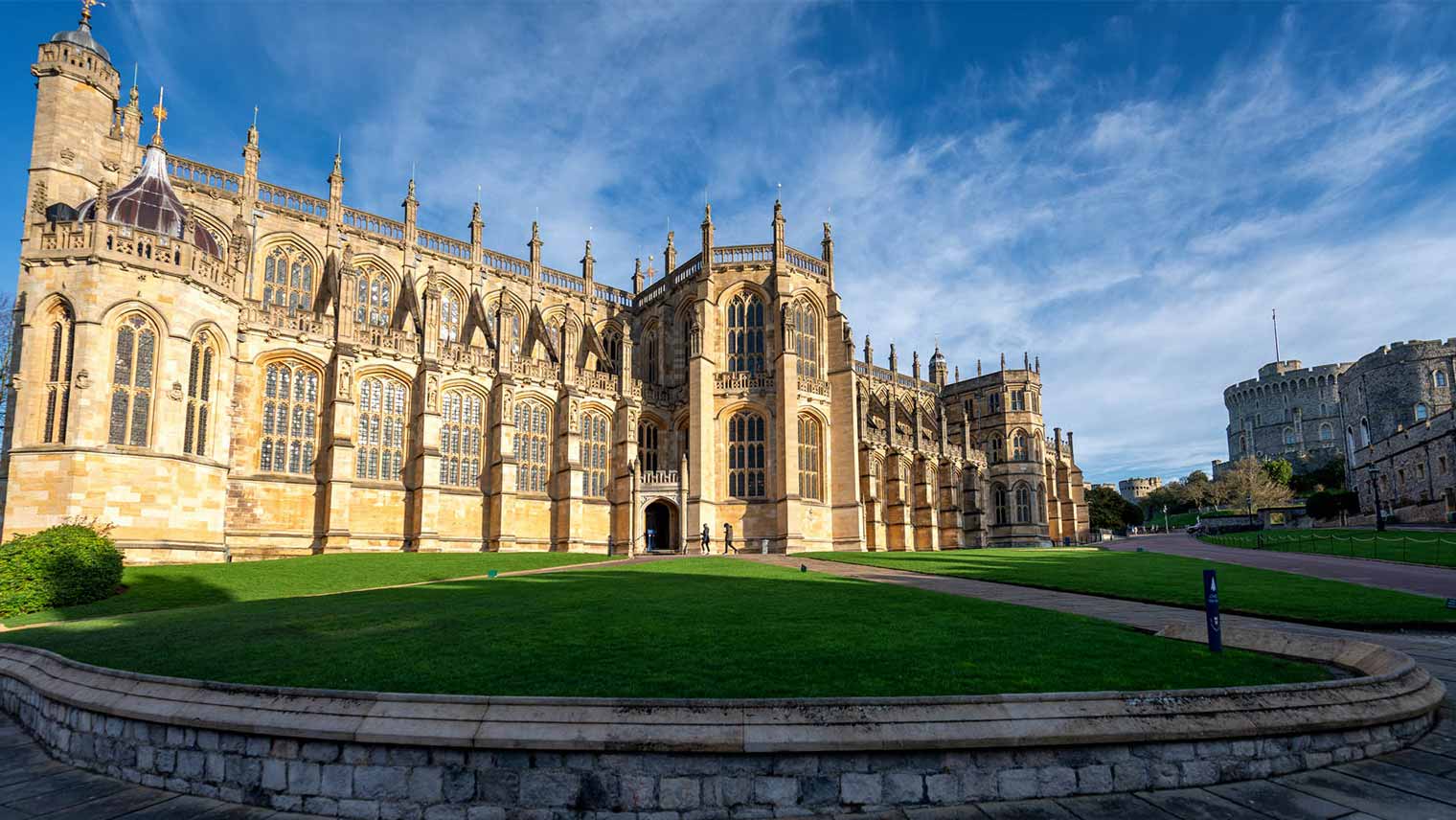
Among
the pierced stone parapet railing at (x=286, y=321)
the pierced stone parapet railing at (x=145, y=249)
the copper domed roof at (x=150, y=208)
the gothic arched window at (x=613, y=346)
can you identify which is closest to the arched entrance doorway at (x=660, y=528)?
the gothic arched window at (x=613, y=346)

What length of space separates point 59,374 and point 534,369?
19397mm

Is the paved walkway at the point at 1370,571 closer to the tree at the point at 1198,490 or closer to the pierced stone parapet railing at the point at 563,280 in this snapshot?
the pierced stone parapet railing at the point at 563,280

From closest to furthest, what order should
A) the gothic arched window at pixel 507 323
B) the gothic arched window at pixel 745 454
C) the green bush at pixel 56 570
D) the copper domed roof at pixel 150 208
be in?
the green bush at pixel 56 570 → the copper domed roof at pixel 150 208 → the gothic arched window at pixel 507 323 → the gothic arched window at pixel 745 454

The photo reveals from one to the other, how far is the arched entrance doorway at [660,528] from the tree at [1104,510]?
63640mm

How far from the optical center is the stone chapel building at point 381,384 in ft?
76.4

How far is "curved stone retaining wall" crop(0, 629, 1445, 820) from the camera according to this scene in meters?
6.05

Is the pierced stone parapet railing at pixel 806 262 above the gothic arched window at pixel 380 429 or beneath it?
above

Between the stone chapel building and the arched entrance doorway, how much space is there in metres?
0.18

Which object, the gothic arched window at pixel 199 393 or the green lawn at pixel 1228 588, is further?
the gothic arched window at pixel 199 393

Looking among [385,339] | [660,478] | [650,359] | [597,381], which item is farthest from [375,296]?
[660,478]

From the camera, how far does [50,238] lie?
2338cm

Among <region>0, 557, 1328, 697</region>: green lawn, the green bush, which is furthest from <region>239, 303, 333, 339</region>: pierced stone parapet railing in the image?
<region>0, 557, 1328, 697</region>: green lawn

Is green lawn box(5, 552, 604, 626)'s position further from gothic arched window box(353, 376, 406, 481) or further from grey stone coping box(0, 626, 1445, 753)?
grey stone coping box(0, 626, 1445, 753)

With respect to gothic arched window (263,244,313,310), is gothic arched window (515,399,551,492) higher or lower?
lower
